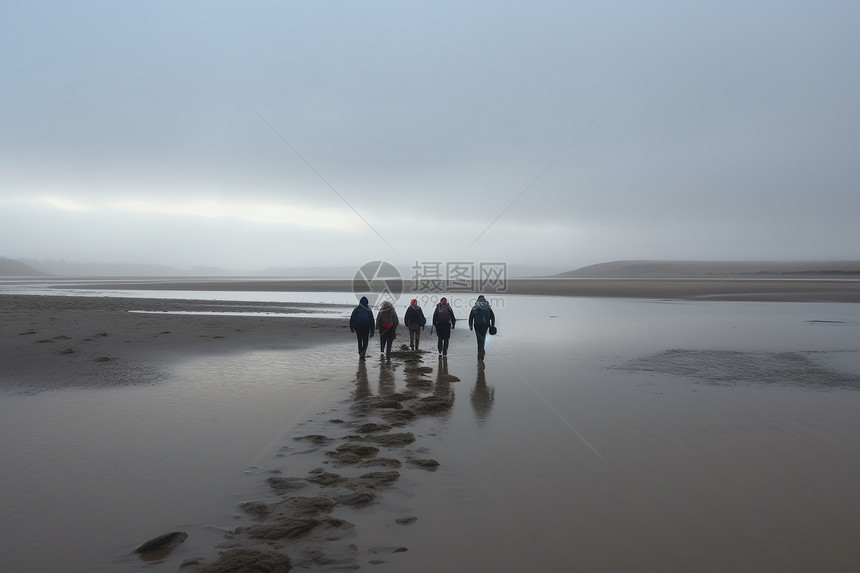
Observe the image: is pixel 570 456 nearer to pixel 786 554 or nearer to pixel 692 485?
pixel 692 485

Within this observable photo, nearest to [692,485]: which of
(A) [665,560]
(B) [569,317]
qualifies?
(A) [665,560]

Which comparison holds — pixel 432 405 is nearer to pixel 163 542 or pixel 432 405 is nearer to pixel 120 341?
pixel 163 542

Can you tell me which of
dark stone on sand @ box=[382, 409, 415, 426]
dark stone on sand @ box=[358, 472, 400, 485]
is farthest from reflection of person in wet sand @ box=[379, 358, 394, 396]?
dark stone on sand @ box=[358, 472, 400, 485]

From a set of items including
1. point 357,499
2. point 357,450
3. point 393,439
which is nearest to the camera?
point 357,499

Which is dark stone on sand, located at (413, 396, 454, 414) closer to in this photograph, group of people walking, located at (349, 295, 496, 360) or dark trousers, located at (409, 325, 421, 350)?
group of people walking, located at (349, 295, 496, 360)

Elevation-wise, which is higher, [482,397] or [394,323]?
[394,323]

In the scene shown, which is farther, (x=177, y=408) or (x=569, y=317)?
(x=569, y=317)

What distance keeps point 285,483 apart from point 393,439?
209cm

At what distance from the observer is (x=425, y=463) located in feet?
23.2

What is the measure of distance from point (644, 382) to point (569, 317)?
1790 cm

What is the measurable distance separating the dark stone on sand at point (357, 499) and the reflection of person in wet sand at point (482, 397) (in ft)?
12.3

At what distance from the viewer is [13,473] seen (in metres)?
6.81

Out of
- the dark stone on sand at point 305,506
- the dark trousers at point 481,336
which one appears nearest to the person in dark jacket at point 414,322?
the dark trousers at point 481,336

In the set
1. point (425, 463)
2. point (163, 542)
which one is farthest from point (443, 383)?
point (163, 542)
